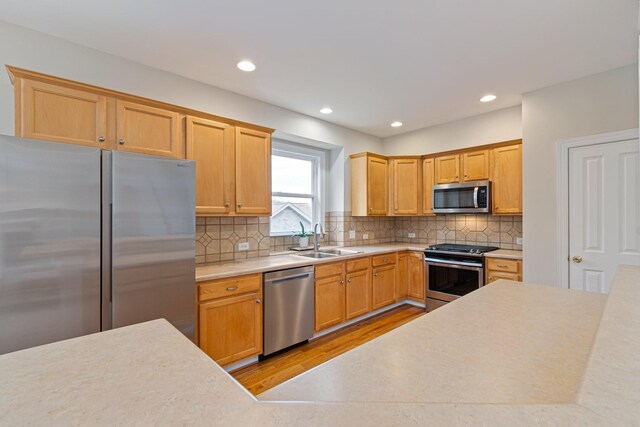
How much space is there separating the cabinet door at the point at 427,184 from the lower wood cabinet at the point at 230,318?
2.76 meters

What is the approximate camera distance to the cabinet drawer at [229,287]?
7.69 feet

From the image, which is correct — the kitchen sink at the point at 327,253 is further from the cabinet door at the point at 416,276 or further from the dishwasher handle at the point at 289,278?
the cabinet door at the point at 416,276

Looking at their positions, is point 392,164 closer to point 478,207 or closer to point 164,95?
point 478,207

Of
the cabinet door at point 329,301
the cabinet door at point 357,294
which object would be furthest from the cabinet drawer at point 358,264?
the cabinet door at point 329,301

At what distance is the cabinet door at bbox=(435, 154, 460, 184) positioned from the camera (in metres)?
4.04

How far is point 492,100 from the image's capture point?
3.40 m

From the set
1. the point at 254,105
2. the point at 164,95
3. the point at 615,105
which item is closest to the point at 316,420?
the point at 164,95

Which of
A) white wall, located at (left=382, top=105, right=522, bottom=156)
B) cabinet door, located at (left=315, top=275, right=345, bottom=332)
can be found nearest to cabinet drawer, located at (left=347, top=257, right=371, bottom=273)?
cabinet door, located at (left=315, top=275, right=345, bottom=332)

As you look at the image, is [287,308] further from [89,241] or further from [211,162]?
[89,241]

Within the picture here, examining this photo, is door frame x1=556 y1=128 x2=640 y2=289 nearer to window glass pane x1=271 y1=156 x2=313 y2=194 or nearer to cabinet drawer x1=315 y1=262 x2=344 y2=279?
cabinet drawer x1=315 y1=262 x2=344 y2=279

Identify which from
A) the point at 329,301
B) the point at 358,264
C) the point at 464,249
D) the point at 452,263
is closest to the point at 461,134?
the point at 464,249

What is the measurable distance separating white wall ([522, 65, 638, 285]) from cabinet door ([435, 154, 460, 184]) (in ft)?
3.17

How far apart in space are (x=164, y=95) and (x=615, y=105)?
400 cm

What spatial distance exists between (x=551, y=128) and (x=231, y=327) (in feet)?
11.7
